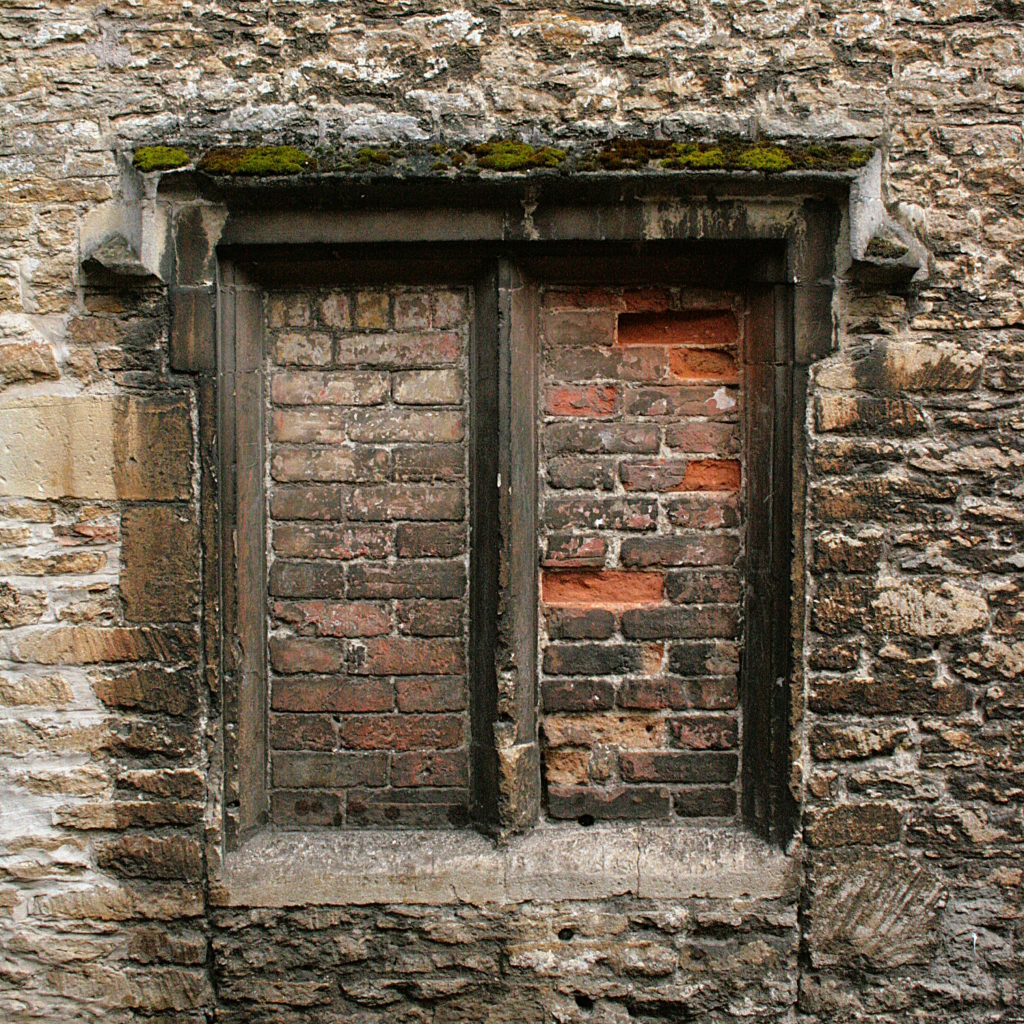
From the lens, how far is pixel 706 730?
2.56m

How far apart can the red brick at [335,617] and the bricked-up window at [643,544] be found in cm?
54

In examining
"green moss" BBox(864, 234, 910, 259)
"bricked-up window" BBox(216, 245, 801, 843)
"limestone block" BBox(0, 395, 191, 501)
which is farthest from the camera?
"bricked-up window" BBox(216, 245, 801, 843)

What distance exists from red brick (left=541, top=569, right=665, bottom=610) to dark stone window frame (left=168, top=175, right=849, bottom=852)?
0.09m

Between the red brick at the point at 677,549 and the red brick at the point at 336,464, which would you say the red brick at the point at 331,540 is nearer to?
the red brick at the point at 336,464

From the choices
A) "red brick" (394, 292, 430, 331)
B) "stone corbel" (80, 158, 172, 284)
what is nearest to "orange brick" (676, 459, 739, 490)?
"red brick" (394, 292, 430, 331)

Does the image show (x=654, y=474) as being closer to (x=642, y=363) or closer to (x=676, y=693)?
(x=642, y=363)

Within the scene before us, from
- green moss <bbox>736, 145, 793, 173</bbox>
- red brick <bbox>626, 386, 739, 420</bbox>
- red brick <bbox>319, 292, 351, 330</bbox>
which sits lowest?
red brick <bbox>626, 386, 739, 420</bbox>

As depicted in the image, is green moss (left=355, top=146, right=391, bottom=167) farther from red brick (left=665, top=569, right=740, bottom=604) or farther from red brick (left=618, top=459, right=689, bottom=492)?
red brick (left=665, top=569, right=740, bottom=604)

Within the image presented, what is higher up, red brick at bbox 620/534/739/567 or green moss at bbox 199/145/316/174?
green moss at bbox 199/145/316/174

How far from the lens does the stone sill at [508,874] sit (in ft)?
7.97

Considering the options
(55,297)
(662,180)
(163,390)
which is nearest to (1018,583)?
(662,180)

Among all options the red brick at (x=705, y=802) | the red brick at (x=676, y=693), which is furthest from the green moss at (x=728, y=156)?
the red brick at (x=705, y=802)

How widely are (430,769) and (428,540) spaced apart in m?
0.75

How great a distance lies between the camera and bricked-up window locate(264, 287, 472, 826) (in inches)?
99.2
